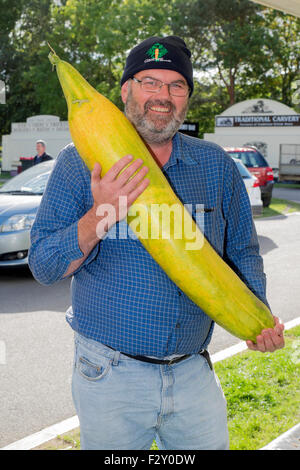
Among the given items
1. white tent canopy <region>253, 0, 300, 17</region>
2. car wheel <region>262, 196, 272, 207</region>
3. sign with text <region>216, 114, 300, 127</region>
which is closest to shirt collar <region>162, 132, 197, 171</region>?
white tent canopy <region>253, 0, 300, 17</region>

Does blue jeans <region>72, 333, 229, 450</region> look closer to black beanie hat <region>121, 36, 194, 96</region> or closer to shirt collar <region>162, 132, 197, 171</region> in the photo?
shirt collar <region>162, 132, 197, 171</region>

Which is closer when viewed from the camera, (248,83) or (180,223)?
(180,223)

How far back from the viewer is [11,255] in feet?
29.1

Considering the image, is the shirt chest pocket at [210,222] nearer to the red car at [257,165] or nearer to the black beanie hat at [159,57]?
the black beanie hat at [159,57]

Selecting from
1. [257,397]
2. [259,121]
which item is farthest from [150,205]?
[259,121]

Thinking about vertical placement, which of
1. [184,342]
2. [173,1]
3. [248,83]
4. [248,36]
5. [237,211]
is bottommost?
[184,342]

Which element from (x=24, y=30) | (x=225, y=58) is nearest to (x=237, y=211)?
(x=225, y=58)

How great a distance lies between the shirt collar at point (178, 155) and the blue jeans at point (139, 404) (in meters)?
0.80

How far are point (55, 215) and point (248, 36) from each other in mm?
45701

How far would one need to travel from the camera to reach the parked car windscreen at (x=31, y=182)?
9.58 m

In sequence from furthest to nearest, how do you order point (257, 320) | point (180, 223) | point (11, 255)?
point (11, 255)
point (257, 320)
point (180, 223)

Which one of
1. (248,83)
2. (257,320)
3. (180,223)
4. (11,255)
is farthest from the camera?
(248,83)

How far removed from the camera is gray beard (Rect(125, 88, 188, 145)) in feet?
7.12
